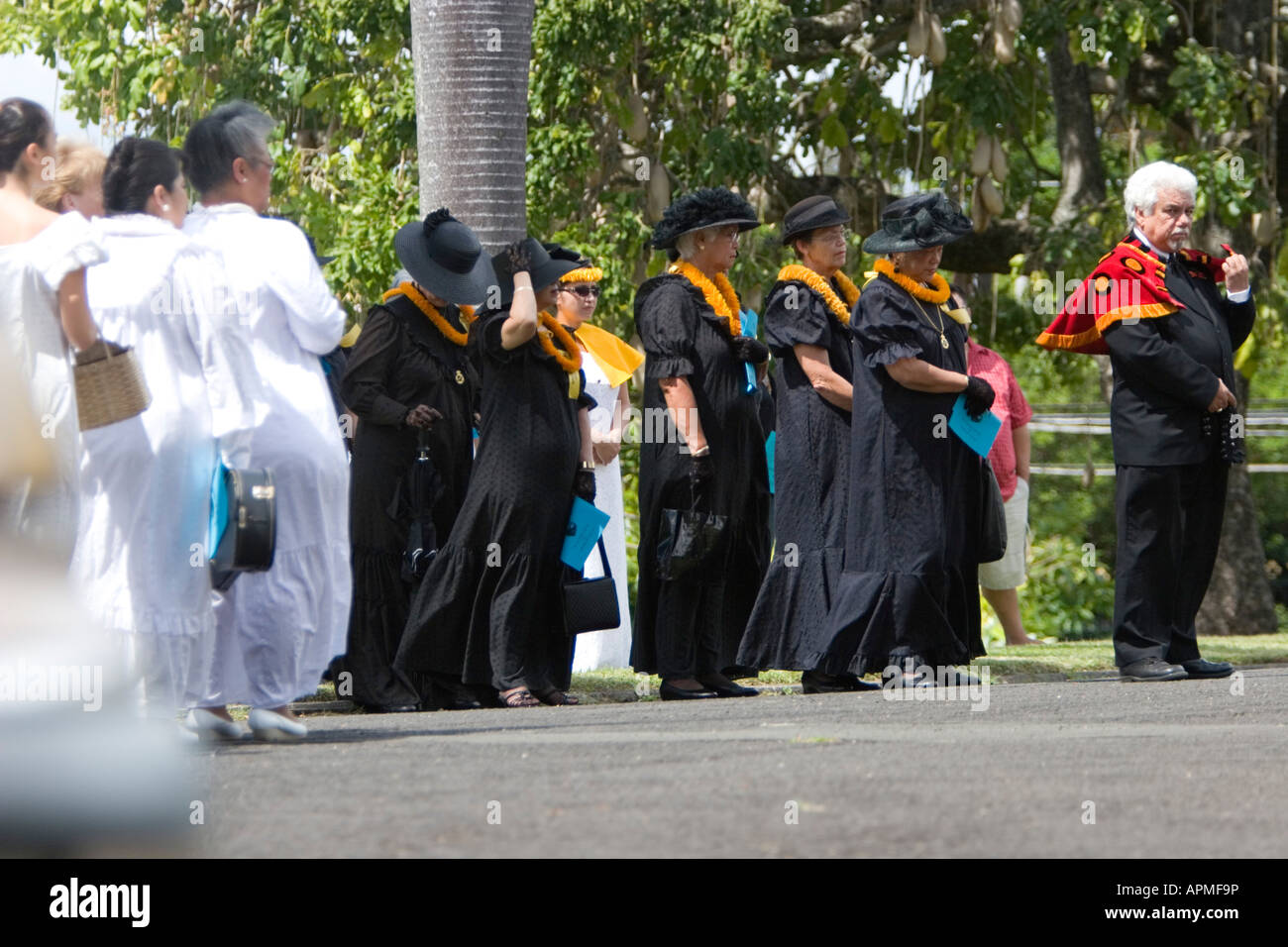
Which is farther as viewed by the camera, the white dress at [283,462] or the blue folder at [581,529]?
the blue folder at [581,529]

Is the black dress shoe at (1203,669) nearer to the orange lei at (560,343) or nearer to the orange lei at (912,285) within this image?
the orange lei at (912,285)

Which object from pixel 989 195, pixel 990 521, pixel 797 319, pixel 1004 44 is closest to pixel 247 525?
pixel 797 319

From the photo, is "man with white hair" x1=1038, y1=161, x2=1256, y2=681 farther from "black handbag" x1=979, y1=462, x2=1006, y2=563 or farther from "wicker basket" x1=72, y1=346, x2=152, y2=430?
"wicker basket" x1=72, y1=346, x2=152, y2=430

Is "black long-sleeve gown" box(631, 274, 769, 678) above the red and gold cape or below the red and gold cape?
below

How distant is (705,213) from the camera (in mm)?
10133

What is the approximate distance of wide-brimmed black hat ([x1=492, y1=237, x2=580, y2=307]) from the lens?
951 cm

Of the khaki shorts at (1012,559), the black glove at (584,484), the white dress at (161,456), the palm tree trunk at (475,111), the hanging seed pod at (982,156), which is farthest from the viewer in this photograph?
the hanging seed pod at (982,156)

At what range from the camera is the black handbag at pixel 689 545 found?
9.92 meters

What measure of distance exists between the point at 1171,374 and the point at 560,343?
257 cm

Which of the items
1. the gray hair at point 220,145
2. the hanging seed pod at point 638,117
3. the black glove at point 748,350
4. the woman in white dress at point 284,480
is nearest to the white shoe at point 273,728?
the woman in white dress at point 284,480

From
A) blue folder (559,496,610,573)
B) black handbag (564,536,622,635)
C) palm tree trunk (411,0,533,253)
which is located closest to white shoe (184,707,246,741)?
black handbag (564,536,622,635)

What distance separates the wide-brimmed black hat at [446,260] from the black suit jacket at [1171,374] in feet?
8.94

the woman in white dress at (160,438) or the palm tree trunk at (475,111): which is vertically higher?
the palm tree trunk at (475,111)

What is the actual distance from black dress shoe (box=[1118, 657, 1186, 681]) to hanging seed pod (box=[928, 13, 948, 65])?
243 inches
